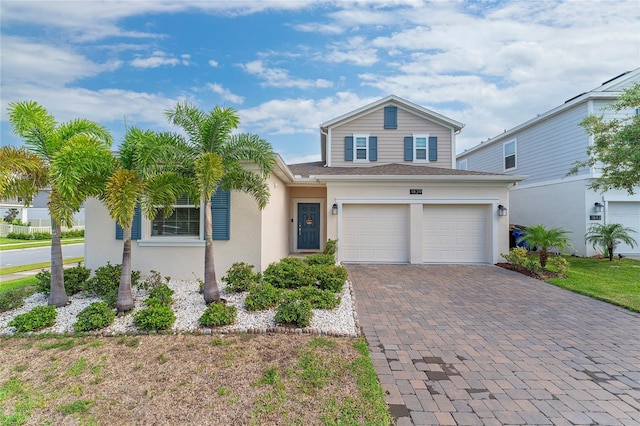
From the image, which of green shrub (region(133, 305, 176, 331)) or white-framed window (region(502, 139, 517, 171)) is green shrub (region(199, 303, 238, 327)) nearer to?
green shrub (region(133, 305, 176, 331))

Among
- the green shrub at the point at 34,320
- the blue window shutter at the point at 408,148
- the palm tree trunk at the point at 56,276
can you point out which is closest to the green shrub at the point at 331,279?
the green shrub at the point at 34,320

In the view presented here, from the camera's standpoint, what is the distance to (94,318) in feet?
14.4

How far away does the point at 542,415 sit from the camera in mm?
2576

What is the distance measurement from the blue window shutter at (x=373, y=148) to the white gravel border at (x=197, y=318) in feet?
28.7

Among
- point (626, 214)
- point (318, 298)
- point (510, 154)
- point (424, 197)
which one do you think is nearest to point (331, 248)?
point (424, 197)

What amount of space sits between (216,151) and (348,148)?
874 cm

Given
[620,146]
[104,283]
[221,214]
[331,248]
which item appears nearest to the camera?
[104,283]

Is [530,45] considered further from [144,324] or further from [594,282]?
[144,324]

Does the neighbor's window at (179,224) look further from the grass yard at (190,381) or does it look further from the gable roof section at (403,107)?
the gable roof section at (403,107)

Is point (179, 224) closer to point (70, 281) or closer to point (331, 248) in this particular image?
point (70, 281)

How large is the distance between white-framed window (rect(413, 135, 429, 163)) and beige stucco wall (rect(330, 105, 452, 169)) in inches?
9.6

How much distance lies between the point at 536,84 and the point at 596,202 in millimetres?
5819

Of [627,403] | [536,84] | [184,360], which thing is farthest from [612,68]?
[184,360]

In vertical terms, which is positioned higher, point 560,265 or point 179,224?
point 179,224
